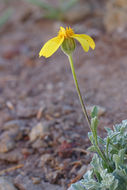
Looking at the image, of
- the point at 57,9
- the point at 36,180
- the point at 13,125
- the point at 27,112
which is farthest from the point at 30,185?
the point at 57,9

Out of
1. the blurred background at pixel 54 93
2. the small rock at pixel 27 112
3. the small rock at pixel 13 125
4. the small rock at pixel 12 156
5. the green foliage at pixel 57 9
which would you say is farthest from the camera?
the green foliage at pixel 57 9

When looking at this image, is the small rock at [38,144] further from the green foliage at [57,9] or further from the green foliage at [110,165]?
the green foliage at [57,9]

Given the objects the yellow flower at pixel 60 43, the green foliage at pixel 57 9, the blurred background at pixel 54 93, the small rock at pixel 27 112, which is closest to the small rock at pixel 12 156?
the blurred background at pixel 54 93

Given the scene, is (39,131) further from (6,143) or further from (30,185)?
(30,185)

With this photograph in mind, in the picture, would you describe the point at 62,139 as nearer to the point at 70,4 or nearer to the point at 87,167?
the point at 87,167

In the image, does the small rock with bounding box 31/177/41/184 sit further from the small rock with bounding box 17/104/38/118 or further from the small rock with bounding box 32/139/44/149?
the small rock with bounding box 17/104/38/118

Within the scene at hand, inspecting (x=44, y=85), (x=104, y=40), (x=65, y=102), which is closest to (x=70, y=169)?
(x=65, y=102)
